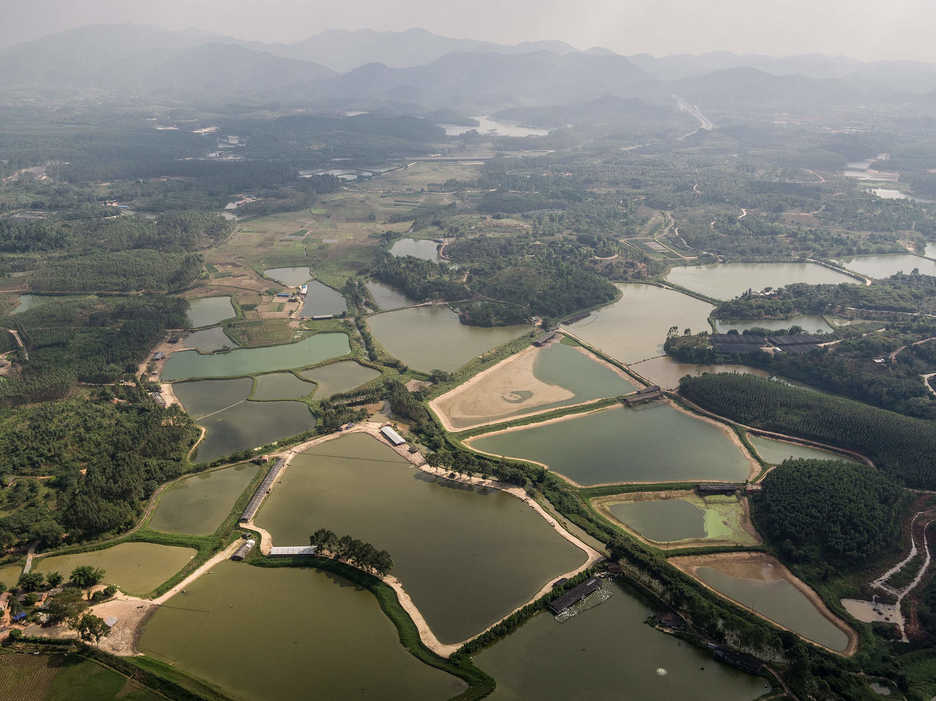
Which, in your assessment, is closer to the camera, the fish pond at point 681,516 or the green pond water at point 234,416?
the fish pond at point 681,516

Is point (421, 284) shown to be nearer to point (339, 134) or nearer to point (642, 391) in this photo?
point (642, 391)

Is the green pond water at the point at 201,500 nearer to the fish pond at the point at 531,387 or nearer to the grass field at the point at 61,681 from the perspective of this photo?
the grass field at the point at 61,681

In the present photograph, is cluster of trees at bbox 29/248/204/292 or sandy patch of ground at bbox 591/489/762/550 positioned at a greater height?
cluster of trees at bbox 29/248/204/292

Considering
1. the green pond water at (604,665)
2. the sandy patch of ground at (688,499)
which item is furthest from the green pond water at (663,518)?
the green pond water at (604,665)

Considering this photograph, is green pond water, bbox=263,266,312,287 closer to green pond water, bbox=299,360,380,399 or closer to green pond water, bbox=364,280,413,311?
green pond water, bbox=364,280,413,311

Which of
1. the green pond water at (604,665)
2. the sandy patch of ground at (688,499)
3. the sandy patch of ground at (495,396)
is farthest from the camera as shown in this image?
the sandy patch of ground at (495,396)

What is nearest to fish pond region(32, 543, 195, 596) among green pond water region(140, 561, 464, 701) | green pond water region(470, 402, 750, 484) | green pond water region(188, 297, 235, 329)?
green pond water region(140, 561, 464, 701)

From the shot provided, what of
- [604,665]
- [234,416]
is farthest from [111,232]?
[604,665]
